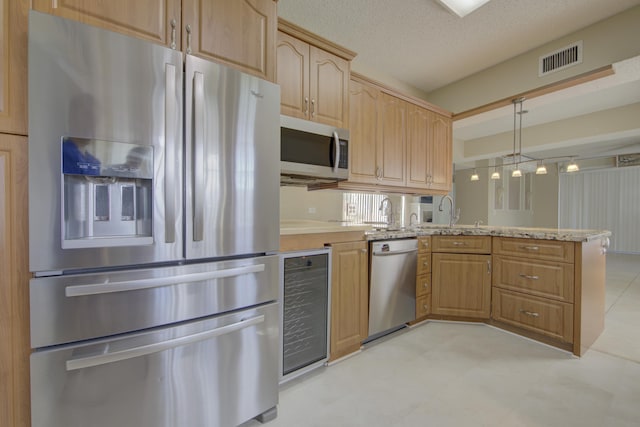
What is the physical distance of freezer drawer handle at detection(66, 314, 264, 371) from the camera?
39.1 inches

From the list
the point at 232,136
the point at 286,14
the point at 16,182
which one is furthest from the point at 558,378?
the point at 286,14

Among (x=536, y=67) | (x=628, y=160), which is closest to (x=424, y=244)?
(x=536, y=67)

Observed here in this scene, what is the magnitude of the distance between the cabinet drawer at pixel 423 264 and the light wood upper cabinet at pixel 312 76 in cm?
143

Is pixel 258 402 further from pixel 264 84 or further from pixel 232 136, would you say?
pixel 264 84

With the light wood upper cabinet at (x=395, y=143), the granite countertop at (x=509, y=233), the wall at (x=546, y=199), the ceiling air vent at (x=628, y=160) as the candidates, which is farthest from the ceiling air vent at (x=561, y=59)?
the wall at (x=546, y=199)

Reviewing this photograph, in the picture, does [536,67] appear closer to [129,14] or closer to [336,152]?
[336,152]

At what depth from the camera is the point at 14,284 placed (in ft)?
3.17

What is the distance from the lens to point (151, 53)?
3.59ft

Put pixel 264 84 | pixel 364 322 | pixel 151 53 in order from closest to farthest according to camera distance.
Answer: pixel 151 53 → pixel 264 84 → pixel 364 322

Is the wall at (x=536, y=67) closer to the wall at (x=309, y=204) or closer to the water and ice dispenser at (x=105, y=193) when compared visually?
the wall at (x=309, y=204)

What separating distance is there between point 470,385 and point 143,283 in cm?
194

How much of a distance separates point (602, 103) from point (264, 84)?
5.57 meters

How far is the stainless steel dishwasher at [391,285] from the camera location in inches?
90.5

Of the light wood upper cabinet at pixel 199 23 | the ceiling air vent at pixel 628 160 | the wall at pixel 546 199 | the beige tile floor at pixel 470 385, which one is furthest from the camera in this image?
the wall at pixel 546 199
